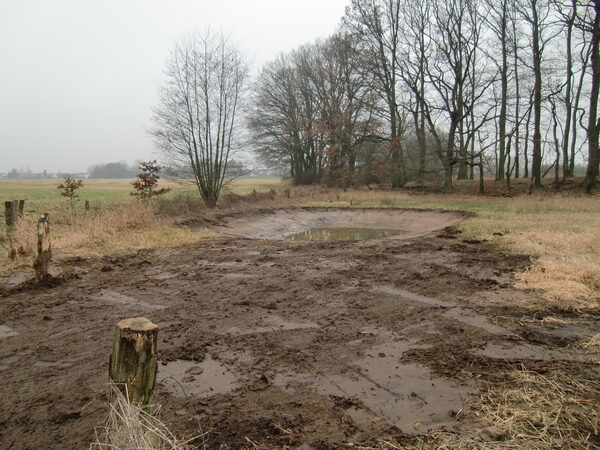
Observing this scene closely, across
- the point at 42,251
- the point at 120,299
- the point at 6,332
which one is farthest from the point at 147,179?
the point at 6,332

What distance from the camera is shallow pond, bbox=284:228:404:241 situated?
1703 centimetres

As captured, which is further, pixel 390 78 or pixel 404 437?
pixel 390 78

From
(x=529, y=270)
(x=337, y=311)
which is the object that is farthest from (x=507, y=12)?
(x=337, y=311)

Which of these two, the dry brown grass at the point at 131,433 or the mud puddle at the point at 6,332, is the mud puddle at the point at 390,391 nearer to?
the dry brown grass at the point at 131,433

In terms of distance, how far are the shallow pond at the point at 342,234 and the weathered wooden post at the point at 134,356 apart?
561 inches

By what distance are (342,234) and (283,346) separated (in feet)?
44.4

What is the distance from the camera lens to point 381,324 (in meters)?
5.39

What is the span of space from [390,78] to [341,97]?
774 cm

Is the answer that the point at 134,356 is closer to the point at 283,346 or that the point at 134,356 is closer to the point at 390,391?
the point at 390,391

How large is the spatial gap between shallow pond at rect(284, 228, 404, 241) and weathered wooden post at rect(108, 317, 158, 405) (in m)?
14.3

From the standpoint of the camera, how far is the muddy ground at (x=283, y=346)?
3.24 meters

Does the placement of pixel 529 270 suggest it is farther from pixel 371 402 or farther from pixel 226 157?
pixel 226 157

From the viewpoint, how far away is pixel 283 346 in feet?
15.5

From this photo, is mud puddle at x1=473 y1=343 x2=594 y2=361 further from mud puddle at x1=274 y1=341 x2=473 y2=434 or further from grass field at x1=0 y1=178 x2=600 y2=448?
mud puddle at x1=274 y1=341 x2=473 y2=434
